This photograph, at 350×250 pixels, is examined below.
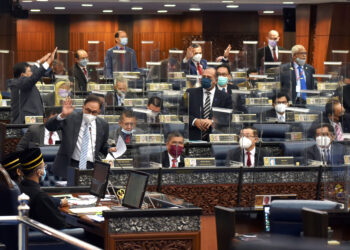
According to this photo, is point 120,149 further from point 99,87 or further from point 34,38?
point 34,38

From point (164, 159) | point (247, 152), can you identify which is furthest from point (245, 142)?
point (164, 159)

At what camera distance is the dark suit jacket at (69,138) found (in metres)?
9.16

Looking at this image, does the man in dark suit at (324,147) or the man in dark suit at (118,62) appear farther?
the man in dark suit at (118,62)

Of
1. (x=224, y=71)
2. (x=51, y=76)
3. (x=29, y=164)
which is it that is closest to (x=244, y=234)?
(x=29, y=164)

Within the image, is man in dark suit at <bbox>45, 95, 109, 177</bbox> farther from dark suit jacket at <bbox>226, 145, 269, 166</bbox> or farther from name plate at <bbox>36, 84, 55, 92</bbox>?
name plate at <bbox>36, 84, 55, 92</bbox>

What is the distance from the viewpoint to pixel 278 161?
1042cm

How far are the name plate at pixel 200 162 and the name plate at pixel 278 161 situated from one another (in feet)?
2.10

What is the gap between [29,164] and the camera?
717 cm

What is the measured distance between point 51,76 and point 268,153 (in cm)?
699

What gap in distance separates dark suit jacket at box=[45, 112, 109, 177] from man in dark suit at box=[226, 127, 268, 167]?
1.83 m

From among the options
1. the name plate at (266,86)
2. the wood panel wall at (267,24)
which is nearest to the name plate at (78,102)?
the name plate at (266,86)

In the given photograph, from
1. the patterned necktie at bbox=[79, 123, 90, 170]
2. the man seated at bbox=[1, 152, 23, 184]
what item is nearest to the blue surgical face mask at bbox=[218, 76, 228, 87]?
the patterned necktie at bbox=[79, 123, 90, 170]

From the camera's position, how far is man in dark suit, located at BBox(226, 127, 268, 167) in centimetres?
1053

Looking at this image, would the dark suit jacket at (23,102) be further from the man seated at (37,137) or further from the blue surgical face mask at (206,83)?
the blue surgical face mask at (206,83)
